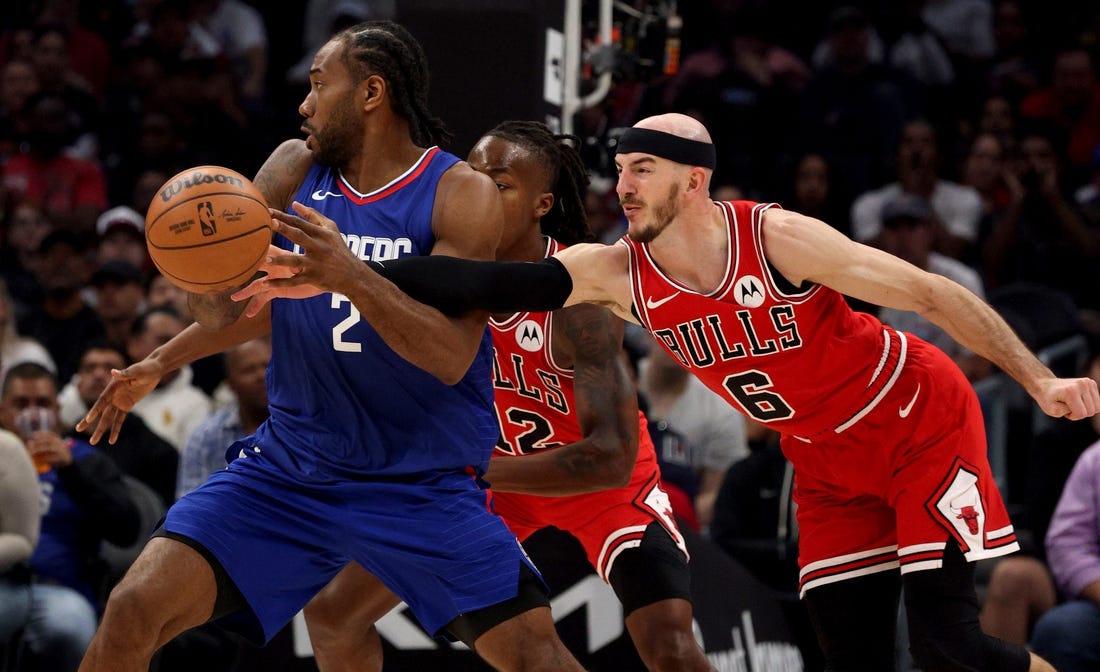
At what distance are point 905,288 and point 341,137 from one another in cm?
171

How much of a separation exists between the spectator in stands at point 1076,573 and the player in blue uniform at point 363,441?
3128 millimetres

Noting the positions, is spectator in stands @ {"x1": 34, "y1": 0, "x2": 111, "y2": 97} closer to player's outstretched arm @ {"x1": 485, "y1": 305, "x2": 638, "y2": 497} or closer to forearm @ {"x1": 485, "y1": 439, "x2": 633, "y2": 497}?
player's outstretched arm @ {"x1": 485, "y1": 305, "x2": 638, "y2": 497}

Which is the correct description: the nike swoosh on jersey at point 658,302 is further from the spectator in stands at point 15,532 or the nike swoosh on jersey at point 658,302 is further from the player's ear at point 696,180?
the spectator in stands at point 15,532

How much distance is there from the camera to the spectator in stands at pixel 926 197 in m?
10.6

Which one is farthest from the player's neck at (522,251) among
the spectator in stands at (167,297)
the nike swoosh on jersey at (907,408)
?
the spectator in stands at (167,297)

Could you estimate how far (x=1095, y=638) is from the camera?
6652mm

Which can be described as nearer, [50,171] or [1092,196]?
[1092,196]

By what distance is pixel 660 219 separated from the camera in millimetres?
4828

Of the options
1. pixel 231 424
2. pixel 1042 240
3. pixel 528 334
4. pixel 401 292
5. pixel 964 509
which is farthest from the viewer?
pixel 1042 240

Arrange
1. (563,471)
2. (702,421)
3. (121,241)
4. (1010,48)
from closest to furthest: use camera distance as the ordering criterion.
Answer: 1. (563,471)
2. (702,421)
3. (121,241)
4. (1010,48)

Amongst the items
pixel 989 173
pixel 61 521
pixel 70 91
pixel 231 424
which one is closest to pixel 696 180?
pixel 231 424

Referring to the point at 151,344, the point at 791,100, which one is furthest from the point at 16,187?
the point at 791,100

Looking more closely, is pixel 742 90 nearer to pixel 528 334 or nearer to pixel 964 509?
pixel 528 334

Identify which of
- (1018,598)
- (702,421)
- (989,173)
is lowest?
(1018,598)
